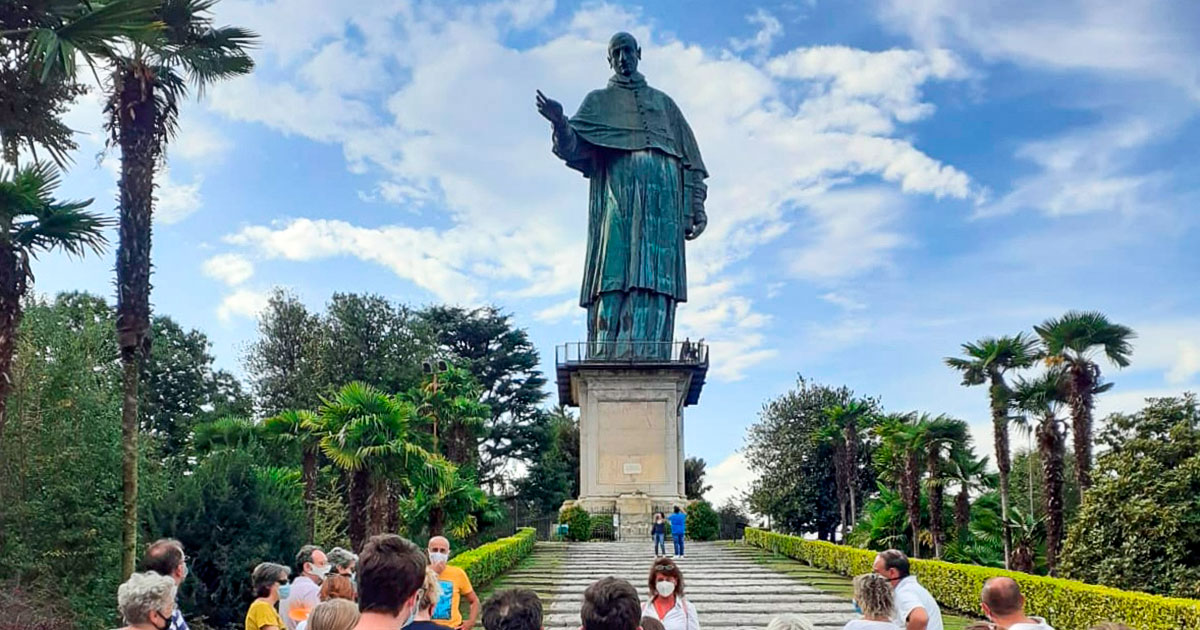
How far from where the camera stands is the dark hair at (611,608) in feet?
12.7

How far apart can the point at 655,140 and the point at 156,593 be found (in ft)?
97.3

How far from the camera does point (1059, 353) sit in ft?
63.5

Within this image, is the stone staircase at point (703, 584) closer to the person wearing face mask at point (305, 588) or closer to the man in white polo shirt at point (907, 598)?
the person wearing face mask at point (305, 588)

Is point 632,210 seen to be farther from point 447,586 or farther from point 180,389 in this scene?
point 447,586

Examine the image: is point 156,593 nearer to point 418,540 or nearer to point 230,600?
point 230,600

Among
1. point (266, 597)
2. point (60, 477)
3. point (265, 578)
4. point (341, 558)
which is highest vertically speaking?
point (60, 477)

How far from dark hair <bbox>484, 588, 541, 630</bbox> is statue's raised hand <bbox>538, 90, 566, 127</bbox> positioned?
2740cm

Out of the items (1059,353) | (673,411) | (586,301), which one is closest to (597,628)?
(1059,353)

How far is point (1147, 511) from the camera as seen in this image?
1458cm

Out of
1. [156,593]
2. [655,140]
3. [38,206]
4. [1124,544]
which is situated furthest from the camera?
[655,140]

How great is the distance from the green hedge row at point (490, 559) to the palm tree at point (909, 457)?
949 cm

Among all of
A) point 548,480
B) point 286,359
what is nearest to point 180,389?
point 286,359

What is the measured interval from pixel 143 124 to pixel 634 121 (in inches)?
820

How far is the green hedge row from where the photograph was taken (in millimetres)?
15305
